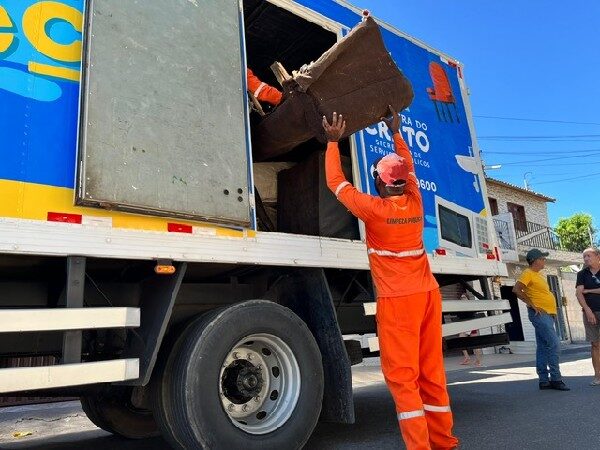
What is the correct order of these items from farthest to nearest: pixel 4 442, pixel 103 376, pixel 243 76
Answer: pixel 4 442
pixel 243 76
pixel 103 376

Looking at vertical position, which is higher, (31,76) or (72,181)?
(31,76)

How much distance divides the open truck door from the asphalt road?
7.01 ft

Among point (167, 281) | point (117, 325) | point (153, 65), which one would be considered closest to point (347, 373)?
point (167, 281)

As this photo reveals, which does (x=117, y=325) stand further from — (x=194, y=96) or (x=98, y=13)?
(x=98, y=13)

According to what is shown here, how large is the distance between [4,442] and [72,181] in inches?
146

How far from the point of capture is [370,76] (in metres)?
3.46

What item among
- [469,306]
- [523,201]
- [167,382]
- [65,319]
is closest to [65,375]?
[65,319]

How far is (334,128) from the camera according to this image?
3.38 metres

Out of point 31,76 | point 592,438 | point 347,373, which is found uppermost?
point 31,76

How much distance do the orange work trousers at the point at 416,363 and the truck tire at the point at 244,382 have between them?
0.60 m

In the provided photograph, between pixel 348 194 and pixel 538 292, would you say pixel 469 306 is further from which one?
pixel 348 194

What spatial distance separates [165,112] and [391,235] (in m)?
1.52

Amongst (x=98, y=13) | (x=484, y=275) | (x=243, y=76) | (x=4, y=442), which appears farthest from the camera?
(x=484, y=275)

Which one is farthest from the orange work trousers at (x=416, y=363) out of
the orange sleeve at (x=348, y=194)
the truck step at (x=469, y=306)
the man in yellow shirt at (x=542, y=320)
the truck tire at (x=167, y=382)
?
the man in yellow shirt at (x=542, y=320)
